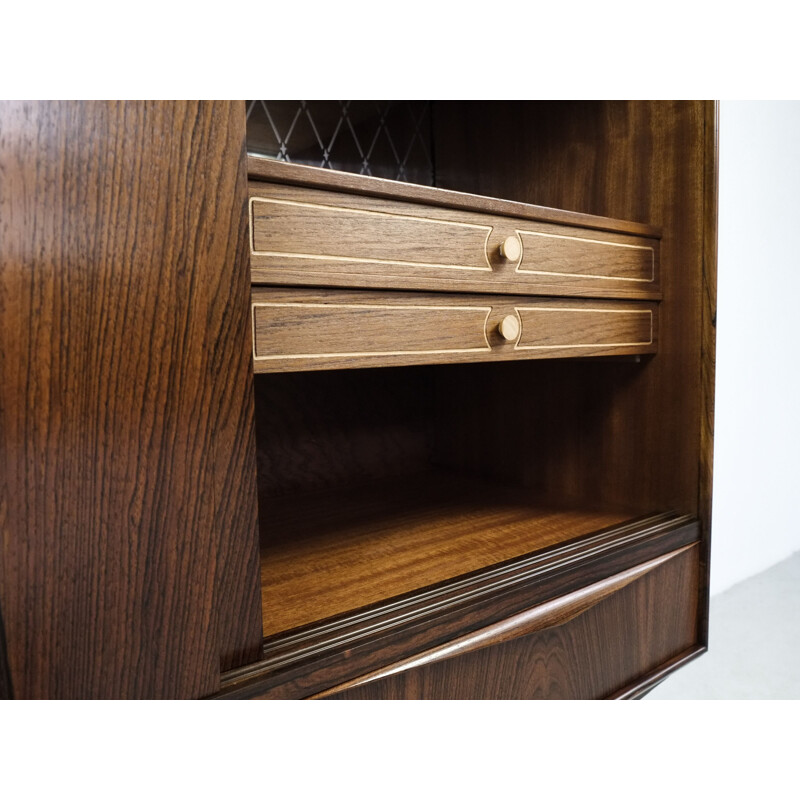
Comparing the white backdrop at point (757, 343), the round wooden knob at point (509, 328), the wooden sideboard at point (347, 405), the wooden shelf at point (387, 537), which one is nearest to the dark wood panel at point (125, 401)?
the wooden sideboard at point (347, 405)

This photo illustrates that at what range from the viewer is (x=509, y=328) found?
2.47 feet

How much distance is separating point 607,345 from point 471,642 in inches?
17.7

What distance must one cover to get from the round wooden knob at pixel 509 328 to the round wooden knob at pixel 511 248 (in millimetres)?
68

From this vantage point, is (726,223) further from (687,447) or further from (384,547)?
(384,547)

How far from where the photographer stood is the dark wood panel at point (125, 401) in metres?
0.43

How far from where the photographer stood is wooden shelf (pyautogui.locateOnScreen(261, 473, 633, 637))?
70 cm

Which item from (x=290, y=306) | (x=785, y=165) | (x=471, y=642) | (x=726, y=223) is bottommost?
(x=471, y=642)

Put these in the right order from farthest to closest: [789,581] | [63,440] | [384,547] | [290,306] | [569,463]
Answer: [789,581] < [569,463] < [384,547] < [290,306] < [63,440]

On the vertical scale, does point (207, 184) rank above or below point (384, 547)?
above

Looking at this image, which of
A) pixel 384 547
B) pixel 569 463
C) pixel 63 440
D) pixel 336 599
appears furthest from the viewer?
pixel 569 463

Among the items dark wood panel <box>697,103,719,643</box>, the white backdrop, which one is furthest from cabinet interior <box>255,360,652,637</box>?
the white backdrop

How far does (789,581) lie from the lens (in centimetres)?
151

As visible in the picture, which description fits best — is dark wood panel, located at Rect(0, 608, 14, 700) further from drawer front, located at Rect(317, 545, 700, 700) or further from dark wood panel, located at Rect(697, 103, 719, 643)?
dark wood panel, located at Rect(697, 103, 719, 643)

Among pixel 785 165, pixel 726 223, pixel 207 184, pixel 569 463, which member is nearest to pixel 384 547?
pixel 569 463
